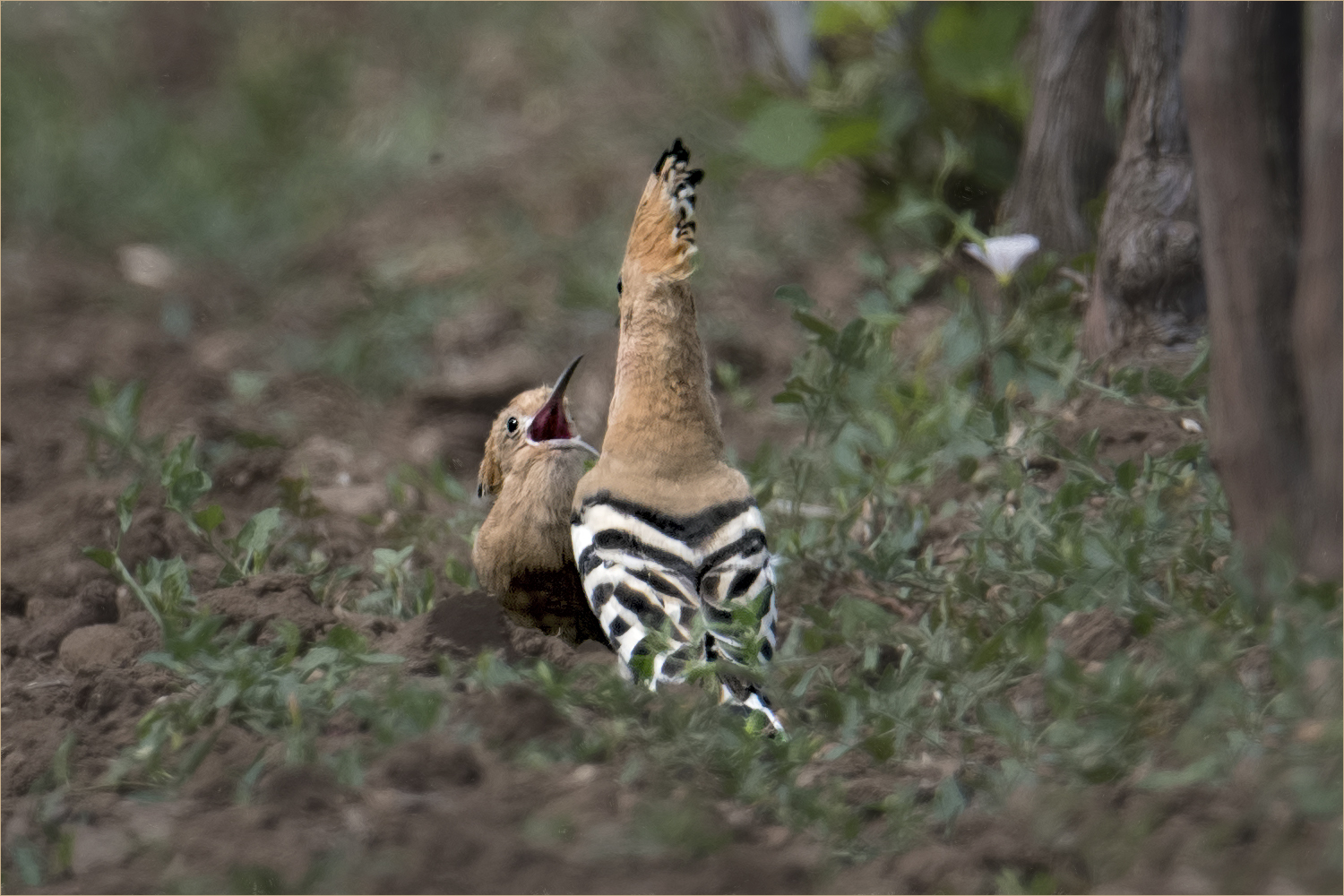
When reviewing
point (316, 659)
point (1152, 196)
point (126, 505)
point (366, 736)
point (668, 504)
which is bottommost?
point (366, 736)

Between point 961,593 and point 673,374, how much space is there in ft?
2.76

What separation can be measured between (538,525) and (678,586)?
1.66ft

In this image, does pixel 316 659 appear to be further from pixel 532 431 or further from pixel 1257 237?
pixel 1257 237

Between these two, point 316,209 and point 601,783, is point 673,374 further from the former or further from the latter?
point 316,209

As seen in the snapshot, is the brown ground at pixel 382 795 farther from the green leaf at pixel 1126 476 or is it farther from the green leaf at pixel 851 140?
the green leaf at pixel 851 140

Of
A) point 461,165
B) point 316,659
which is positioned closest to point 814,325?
point 316,659

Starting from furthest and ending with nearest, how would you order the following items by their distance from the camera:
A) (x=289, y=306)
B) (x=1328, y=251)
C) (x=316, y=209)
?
1. (x=316, y=209)
2. (x=289, y=306)
3. (x=1328, y=251)

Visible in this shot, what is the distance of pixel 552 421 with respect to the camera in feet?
12.2

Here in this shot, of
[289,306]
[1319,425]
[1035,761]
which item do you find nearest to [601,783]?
[1035,761]

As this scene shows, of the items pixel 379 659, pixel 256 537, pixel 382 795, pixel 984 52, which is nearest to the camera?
pixel 382 795

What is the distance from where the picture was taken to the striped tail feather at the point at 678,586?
9.72 ft

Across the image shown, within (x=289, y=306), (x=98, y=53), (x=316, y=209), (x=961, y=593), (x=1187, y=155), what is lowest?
(x=961, y=593)

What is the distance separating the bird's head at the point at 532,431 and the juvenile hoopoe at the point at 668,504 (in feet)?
0.57

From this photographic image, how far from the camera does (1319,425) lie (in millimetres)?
2998
